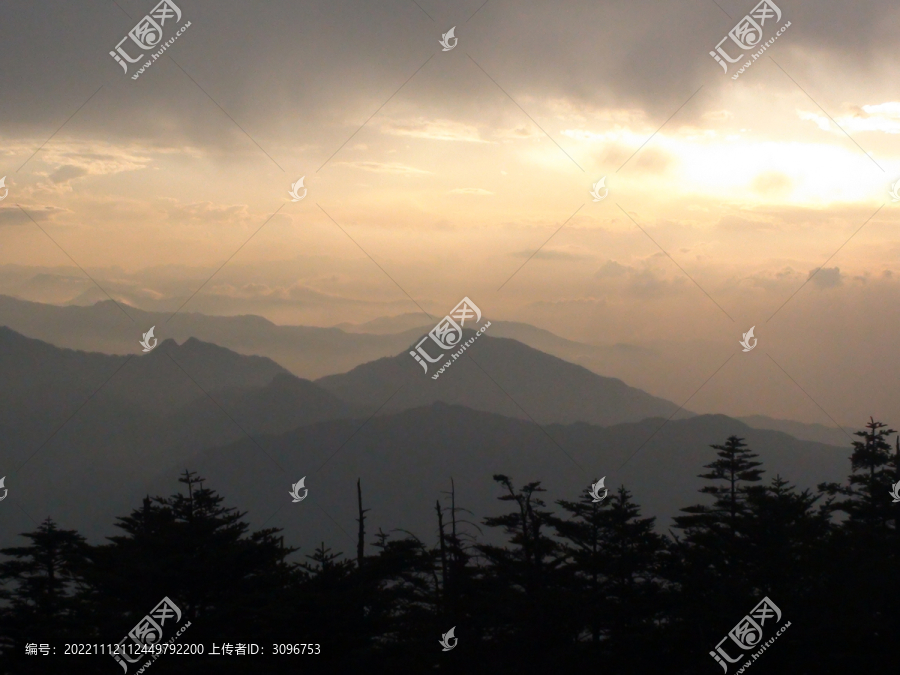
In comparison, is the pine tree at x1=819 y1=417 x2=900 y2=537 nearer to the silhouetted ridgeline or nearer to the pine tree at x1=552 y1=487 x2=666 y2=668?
the silhouetted ridgeline

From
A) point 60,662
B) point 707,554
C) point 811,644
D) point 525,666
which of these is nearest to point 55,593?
point 60,662

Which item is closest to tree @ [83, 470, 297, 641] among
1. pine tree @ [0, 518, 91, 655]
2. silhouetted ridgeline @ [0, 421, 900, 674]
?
silhouetted ridgeline @ [0, 421, 900, 674]

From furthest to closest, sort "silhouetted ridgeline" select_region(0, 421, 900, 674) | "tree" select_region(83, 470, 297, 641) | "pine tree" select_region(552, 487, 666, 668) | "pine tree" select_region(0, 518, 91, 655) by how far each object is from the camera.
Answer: "pine tree" select_region(552, 487, 666, 668) → "tree" select_region(83, 470, 297, 641) → "pine tree" select_region(0, 518, 91, 655) → "silhouetted ridgeline" select_region(0, 421, 900, 674)

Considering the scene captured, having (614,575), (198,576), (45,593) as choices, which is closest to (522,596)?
(614,575)

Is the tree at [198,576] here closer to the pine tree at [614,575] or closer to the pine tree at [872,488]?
the pine tree at [614,575]

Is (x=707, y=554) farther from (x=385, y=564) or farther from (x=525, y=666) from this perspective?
(x=385, y=564)

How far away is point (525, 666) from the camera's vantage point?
25.7 metres

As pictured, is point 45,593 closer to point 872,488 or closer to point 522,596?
point 522,596

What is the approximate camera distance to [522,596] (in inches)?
1040

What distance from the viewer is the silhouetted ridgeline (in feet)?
72.3

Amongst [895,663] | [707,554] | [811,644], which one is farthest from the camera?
[707,554]

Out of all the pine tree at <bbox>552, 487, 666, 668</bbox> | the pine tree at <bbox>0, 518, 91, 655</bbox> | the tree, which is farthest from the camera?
the pine tree at <bbox>552, 487, 666, 668</bbox>

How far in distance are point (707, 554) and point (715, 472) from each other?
42.0ft

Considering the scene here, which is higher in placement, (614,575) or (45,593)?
(45,593)
